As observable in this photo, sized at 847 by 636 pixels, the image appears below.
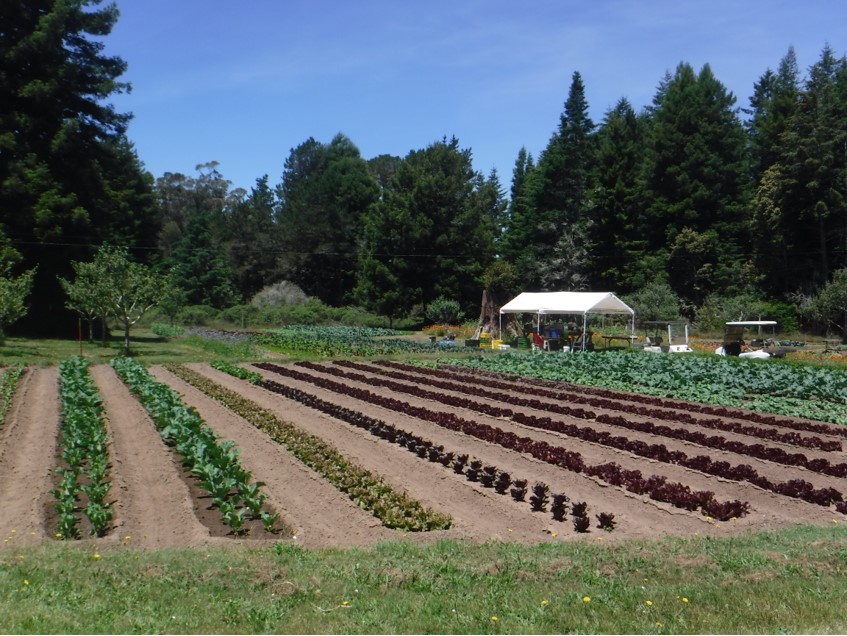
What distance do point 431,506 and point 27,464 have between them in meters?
6.63

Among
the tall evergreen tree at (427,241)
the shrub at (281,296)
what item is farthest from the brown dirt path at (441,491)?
the shrub at (281,296)

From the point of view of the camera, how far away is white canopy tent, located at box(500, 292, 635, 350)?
117 feet

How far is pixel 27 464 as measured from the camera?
11.7 meters

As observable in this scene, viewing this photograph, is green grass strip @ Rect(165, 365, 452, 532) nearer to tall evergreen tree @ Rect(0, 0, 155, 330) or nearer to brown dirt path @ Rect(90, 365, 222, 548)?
brown dirt path @ Rect(90, 365, 222, 548)

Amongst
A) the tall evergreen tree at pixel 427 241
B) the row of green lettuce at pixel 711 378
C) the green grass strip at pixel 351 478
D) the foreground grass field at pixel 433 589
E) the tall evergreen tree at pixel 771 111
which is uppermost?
the tall evergreen tree at pixel 771 111

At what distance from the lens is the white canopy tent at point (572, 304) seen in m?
35.7

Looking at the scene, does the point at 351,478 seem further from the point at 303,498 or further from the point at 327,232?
the point at 327,232

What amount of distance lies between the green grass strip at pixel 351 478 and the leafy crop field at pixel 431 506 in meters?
0.04

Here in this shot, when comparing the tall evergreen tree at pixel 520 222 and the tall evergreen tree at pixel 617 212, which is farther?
the tall evergreen tree at pixel 520 222

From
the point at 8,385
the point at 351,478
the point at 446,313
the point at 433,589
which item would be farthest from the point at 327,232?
the point at 433,589

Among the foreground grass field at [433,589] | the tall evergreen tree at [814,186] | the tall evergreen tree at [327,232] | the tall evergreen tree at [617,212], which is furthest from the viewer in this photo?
the tall evergreen tree at [327,232]

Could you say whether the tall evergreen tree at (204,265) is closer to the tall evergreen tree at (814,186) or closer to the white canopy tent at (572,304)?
the white canopy tent at (572,304)

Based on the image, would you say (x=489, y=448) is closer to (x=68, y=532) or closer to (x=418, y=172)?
(x=68, y=532)

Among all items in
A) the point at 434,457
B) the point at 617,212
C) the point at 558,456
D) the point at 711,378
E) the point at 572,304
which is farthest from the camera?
the point at 617,212
